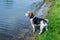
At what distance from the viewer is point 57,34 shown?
8164 mm

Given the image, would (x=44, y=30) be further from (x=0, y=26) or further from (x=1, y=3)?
(x=1, y=3)

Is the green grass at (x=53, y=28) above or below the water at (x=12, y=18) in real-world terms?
above

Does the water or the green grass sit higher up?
the green grass

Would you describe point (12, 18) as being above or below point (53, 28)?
below

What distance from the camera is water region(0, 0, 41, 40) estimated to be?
31.5 ft

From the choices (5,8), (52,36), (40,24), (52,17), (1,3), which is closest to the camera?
(52,36)

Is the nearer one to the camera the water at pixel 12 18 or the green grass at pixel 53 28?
the green grass at pixel 53 28

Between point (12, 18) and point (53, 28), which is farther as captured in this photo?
point (12, 18)

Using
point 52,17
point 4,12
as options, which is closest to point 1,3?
point 4,12

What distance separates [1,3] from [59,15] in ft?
20.2

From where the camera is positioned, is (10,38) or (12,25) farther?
(12,25)

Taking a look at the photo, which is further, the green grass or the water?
the water

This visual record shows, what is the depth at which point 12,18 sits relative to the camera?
11836 millimetres

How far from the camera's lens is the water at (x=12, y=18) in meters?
9.61
